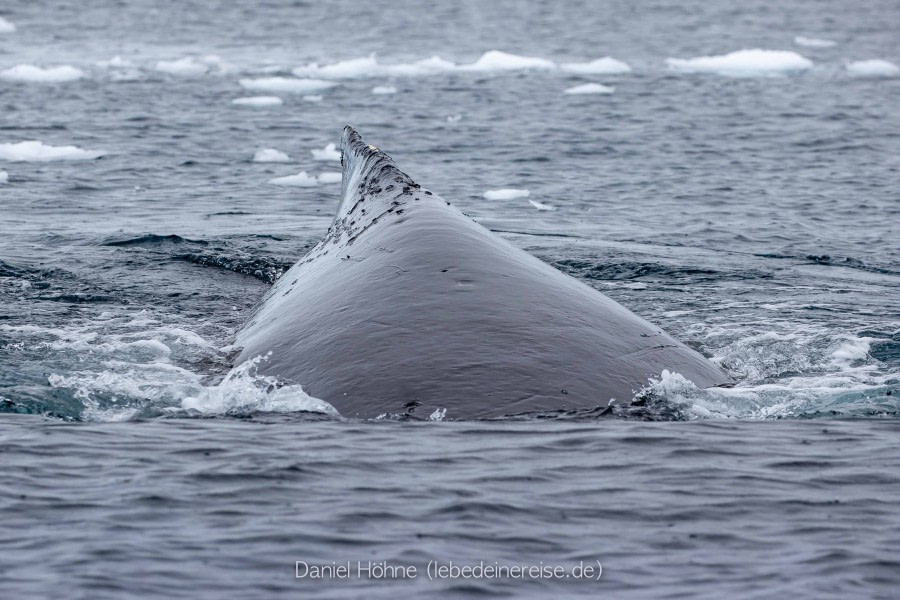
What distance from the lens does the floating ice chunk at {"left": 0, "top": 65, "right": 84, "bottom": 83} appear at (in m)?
40.3

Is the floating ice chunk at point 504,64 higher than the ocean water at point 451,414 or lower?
higher

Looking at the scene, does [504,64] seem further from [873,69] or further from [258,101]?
[873,69]

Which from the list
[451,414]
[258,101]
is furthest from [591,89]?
[451,414]

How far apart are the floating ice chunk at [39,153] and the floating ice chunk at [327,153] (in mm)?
4760

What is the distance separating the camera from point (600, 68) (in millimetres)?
45688

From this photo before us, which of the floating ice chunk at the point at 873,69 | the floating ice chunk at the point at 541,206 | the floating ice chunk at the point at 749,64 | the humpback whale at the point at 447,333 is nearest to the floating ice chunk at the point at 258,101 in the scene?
the floating ice chunk at the point at 541,206

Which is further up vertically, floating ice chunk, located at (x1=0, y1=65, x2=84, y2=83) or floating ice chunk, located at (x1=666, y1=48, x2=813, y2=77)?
floating ice chunk, located at (x1=666, y1=48, x2=813, y2=77)

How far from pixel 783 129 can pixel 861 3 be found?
53483 millimetres

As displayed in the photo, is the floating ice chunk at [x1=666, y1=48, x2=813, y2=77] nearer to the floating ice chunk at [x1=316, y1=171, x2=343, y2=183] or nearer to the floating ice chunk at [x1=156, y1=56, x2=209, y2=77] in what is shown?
the floating ice chunk at [x1=156, y1=56, x2=209, y2=77]

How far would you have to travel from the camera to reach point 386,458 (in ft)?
26.4

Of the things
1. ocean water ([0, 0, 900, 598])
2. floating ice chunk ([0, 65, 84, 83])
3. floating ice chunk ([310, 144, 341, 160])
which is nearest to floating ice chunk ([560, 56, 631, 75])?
ocean water ([0, 0, 900, 598])

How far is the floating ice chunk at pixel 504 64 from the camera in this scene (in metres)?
46.3

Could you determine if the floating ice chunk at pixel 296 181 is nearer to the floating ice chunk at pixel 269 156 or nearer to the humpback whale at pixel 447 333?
the floating ice chunk at pixel 269 156

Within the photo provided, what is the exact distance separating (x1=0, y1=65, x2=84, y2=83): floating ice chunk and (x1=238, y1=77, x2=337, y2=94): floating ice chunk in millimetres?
5563
